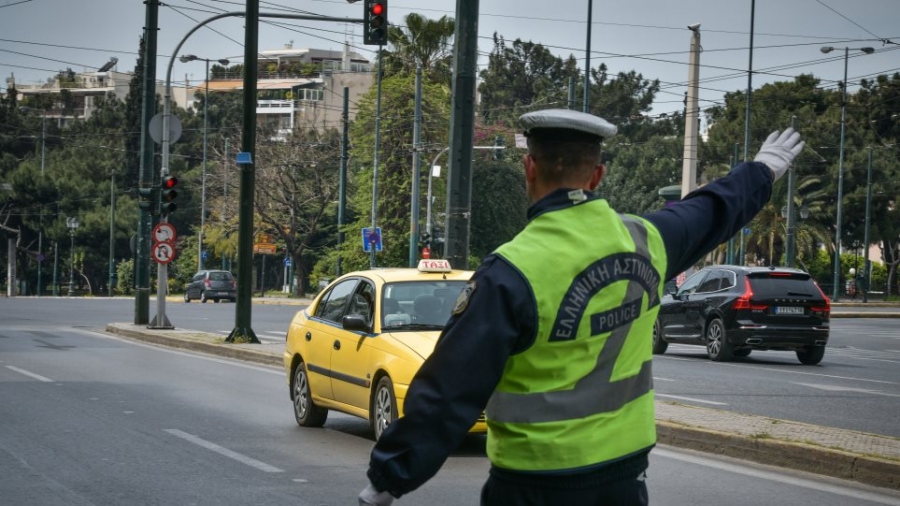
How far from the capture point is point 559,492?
3.21m

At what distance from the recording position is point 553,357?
321 cm

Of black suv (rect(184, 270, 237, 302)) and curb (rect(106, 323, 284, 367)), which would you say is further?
black suv (rect(184, 270, 237, 302))

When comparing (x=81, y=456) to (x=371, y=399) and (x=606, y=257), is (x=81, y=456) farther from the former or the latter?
(x=606, y=257)

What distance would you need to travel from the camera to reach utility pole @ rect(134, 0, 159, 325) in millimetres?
29203

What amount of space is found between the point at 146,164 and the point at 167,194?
5.70ft

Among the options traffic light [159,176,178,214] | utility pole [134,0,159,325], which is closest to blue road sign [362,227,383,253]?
utility pole [134,0,159,325]

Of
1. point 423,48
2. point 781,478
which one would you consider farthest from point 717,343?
point 423,48

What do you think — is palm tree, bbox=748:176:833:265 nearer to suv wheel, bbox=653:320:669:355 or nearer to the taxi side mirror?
suv wheel, bbox=653:320:669:355

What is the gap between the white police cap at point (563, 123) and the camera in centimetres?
337

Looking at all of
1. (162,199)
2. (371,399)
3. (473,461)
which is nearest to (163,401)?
(371,399)

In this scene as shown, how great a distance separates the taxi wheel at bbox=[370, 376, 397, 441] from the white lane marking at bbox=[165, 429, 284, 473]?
3.72ft

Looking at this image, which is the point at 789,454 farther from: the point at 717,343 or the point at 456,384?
the point at 717,343

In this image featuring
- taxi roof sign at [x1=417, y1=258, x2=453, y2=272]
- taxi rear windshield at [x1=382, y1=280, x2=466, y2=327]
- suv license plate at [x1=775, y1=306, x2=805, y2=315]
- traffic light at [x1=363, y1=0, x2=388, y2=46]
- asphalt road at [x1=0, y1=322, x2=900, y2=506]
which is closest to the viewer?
asphalt road at [x1=0, y1=322, x2=900, y2=506]

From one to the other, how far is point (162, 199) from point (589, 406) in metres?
26.0
